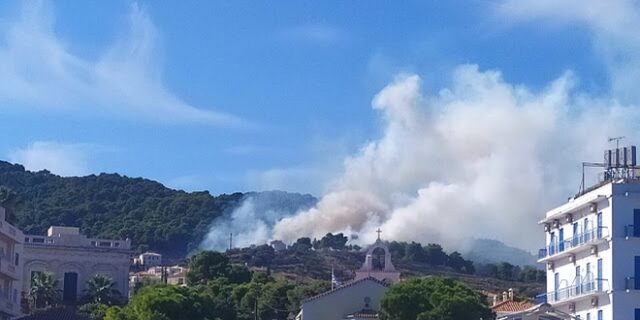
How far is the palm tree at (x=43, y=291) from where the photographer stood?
114875 mm

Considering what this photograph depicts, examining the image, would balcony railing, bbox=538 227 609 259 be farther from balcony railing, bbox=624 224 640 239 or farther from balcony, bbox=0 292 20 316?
balcony, bbox=0 292 20 316

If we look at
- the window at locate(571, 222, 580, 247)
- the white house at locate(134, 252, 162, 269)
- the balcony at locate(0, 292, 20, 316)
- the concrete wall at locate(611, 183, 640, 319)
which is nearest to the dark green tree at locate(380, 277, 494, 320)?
the window at locate(571, 222, 580, 247)

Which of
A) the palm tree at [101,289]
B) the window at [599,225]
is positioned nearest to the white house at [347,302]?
the window at [599,225]

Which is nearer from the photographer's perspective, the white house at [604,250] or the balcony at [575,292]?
the white house at [604,250]

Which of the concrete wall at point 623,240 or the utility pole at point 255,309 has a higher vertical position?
the concrete wall at point 623,240

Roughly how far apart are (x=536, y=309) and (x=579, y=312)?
1264 centimetres

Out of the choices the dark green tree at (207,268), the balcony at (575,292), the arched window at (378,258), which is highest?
the arched window at (378,258)

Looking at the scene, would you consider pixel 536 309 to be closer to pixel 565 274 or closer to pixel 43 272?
pixel 565 274

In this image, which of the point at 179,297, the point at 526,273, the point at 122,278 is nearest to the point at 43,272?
the point at 122,278

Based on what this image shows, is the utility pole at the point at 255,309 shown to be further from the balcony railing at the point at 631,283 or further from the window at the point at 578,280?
the balcony railing at the point at 631,283

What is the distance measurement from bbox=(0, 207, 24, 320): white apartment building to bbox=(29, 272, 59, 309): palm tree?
1759 cm

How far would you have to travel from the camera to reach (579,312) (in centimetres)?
7506

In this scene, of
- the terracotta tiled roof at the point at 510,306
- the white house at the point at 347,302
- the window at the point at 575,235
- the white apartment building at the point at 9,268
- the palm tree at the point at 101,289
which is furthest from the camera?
the palm tree at the point at 101,289

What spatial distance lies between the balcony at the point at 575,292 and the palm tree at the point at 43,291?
49.1m
